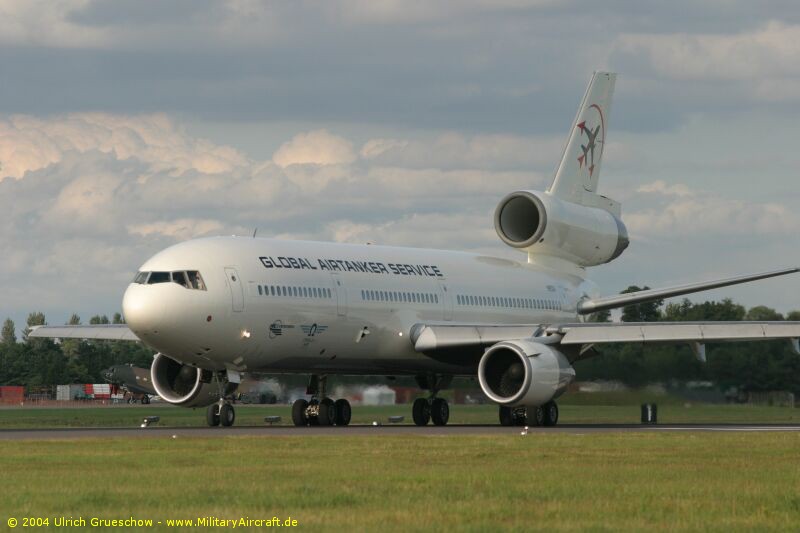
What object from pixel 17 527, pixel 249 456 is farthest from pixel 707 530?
pixel 249 456

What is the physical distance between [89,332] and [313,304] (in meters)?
9.26

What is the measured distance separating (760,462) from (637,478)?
3.95 meters

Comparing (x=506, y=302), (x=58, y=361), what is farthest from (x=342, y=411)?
(x=58, y=361)

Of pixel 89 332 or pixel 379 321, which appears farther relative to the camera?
pixel 89 332

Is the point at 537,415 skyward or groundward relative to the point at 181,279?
groundward

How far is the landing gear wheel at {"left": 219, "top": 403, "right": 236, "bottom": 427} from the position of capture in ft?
126

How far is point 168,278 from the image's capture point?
122 feet

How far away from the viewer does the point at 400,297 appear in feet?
144

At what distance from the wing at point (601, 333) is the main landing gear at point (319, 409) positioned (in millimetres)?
2858

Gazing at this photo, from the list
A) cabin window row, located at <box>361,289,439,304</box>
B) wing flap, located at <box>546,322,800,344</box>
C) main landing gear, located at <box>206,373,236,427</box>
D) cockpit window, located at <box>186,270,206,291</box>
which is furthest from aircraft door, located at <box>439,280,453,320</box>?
cockpit window, located at <box>186,270,206,291</box>

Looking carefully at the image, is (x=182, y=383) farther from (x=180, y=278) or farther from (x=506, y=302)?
(x=506, y=302)

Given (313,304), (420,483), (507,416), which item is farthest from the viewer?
(507,416)

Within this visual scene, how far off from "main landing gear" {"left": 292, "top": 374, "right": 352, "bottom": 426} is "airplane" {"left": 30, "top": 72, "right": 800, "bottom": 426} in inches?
1.6

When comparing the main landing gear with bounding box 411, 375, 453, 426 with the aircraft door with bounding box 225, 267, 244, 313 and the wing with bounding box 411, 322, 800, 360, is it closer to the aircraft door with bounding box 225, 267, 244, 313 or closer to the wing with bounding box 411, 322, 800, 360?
the wing with bounding box 411, 322, 800, 360
